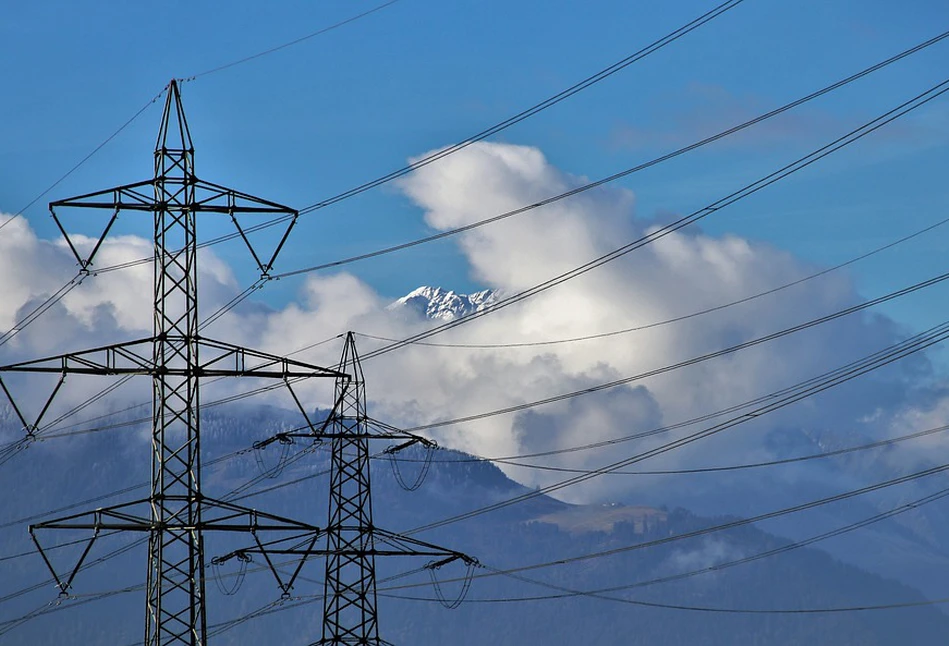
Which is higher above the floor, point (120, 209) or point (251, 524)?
point (120, 209)

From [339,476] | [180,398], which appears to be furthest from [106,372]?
[339,476]

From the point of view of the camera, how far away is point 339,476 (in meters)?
79.6

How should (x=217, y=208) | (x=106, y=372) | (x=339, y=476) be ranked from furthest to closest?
(x=339, y=476)
(x=217, y=208)
(x=106, y=372)

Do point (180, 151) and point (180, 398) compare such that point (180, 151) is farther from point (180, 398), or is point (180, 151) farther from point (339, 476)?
point (339, 476)

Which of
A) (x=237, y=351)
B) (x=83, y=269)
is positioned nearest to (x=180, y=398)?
(x=237, y=351)

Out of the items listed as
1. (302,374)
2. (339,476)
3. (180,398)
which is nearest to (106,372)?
(180,398)

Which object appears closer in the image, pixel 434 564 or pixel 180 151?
pixel 180 151

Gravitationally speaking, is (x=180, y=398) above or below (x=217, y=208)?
below

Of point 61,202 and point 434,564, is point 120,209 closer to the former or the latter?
point 61,202

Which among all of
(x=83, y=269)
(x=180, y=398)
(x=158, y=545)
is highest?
(x=83, y=269)

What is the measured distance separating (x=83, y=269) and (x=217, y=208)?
4.85m

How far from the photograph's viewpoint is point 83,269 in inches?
2297

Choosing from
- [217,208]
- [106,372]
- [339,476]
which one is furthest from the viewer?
[339,476]

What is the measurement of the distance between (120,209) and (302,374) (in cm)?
811
